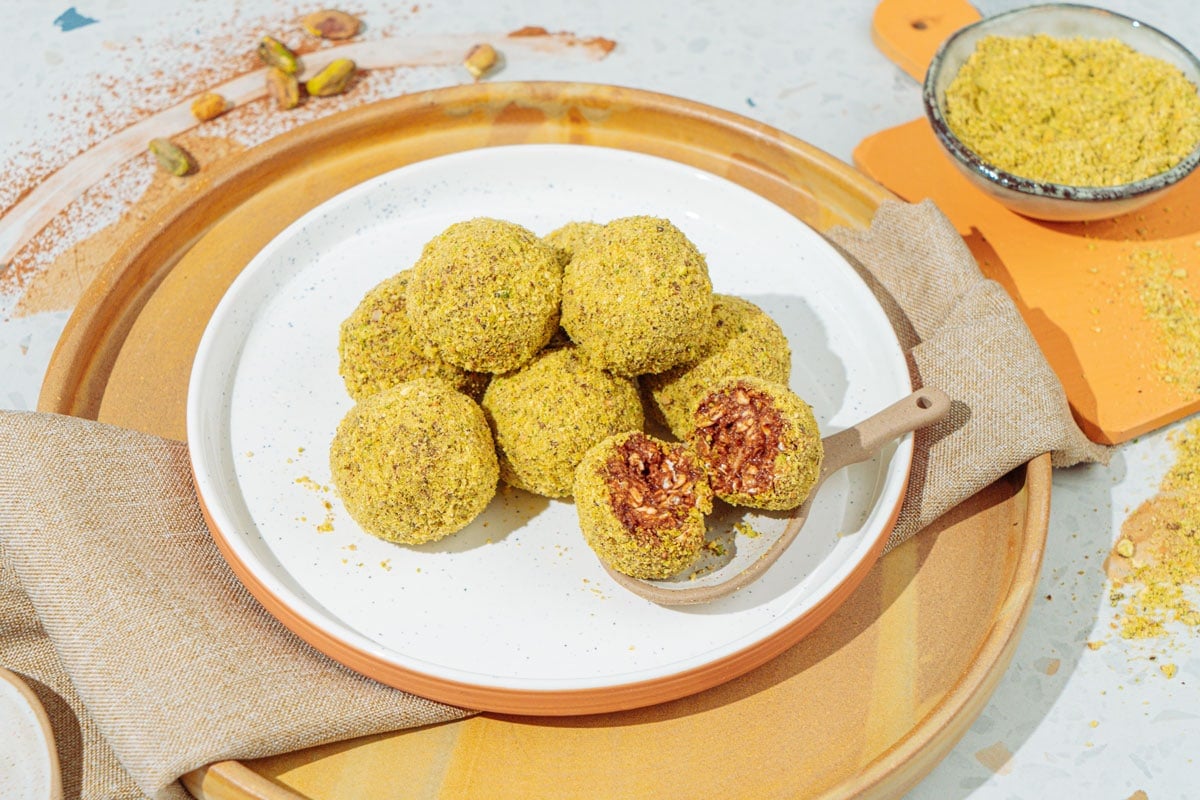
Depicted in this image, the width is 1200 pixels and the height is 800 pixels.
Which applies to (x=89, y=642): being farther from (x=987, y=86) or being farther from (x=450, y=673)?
(x=987, y=86)

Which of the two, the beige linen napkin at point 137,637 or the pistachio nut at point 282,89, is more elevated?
the pistachio nut at point 282,89

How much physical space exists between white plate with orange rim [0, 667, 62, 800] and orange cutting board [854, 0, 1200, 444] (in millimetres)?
1856

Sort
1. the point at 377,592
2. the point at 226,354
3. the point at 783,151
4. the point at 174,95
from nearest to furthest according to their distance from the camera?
1. the point at 377,592
2. the point at 226,354
3. the point at 783,151
4. the point at 174,95

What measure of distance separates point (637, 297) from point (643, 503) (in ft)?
1.01

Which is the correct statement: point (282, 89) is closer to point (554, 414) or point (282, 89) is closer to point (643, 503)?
point (554, 414)

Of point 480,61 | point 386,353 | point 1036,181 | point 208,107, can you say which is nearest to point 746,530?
point 386,353

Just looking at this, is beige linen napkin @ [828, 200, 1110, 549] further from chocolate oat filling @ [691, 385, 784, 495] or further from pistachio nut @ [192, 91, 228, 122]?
pistachio nut @ [192, 91, 228, 122]

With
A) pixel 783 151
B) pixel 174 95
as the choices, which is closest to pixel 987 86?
pixel 783 151

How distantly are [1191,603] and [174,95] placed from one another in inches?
97.2

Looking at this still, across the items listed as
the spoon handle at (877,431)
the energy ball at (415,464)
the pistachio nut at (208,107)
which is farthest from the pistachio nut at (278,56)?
the spoon handle at (877,431)

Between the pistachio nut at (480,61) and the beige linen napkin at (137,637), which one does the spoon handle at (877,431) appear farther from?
the pistachio nut at (480,61)

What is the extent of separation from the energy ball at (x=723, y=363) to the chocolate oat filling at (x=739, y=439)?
11 cm

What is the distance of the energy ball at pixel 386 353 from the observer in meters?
1.71

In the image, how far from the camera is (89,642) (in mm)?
1542
